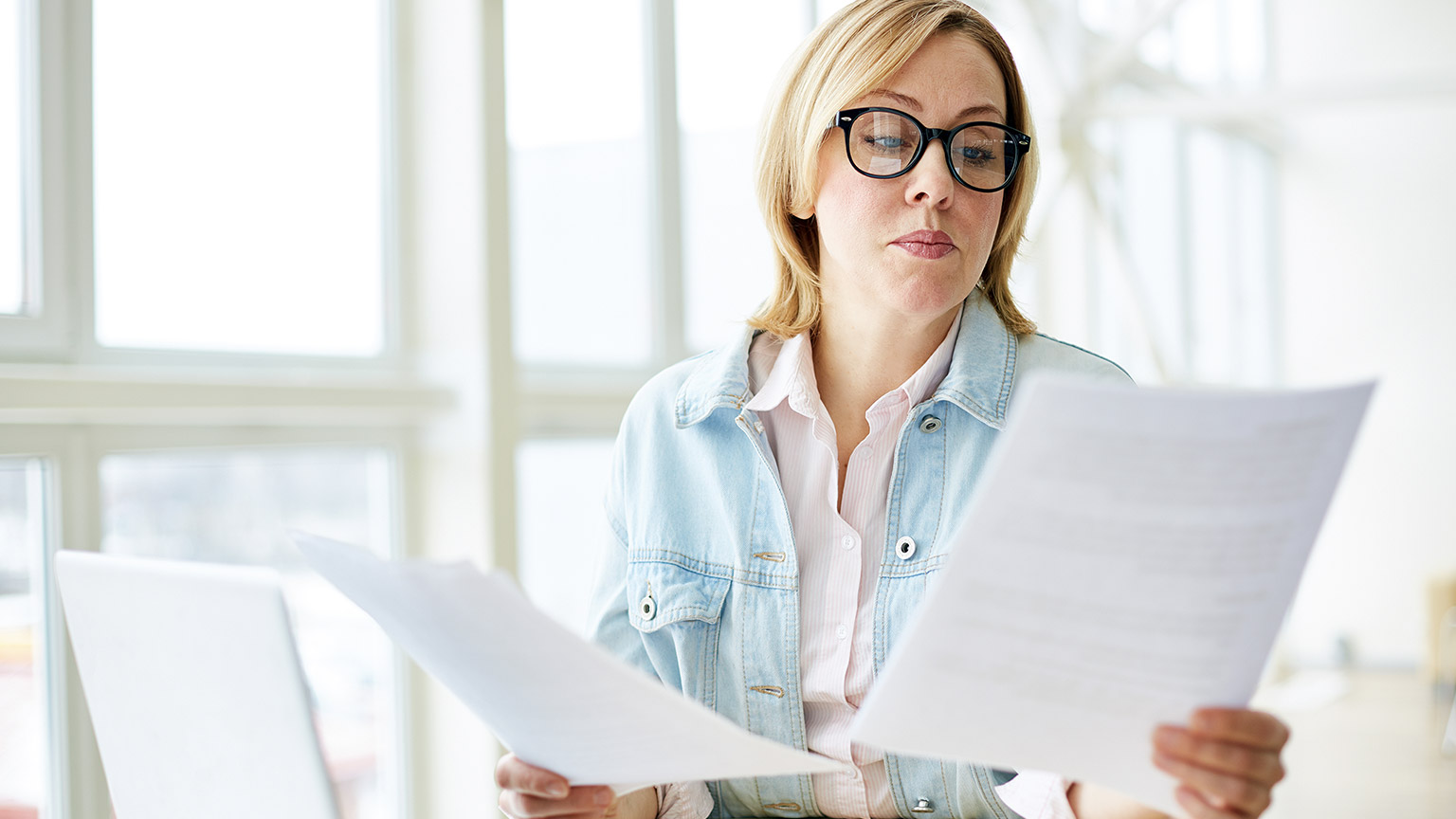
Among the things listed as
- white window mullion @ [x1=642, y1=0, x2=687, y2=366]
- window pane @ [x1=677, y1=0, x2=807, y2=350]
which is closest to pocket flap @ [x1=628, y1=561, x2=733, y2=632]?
white window mullion @ [x1=642, y1=0, x2=687, y2=366]

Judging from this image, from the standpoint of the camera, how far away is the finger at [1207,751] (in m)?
0.85

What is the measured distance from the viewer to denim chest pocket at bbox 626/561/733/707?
137 cm

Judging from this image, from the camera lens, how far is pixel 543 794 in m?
1.06

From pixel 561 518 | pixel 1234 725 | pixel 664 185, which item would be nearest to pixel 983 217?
pixel 1234 725

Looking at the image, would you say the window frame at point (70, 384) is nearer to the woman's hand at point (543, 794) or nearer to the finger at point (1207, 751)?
the woman's hand at point (543, 794)

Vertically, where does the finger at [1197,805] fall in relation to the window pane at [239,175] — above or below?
below

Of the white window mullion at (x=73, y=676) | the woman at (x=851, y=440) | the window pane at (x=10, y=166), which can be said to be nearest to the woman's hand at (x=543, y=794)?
the woman at (x=851, y=440)

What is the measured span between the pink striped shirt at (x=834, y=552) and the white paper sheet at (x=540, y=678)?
14.1 inches

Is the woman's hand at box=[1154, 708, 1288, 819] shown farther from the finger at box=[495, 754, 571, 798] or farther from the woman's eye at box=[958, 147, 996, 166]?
the woman's eye at box=[958, 147, 996, 166]

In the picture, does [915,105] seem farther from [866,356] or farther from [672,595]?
[672,595]

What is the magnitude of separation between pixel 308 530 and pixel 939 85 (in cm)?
135

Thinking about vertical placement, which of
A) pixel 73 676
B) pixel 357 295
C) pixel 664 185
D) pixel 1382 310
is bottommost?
pixel 73 676

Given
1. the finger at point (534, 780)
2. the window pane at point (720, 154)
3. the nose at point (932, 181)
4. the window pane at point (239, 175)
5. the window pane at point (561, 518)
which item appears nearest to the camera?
the finger at point (534, 780)

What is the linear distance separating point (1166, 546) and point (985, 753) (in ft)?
0.67
